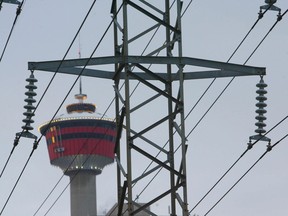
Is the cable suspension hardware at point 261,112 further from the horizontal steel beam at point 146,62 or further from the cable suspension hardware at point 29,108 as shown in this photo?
the cable suspension hardware at point 29,108

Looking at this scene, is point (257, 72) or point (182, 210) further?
point (257, 72)

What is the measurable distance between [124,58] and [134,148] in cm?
264

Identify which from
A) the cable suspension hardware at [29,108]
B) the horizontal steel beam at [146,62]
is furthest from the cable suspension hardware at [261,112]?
the cable suspension hardware at [29,108]

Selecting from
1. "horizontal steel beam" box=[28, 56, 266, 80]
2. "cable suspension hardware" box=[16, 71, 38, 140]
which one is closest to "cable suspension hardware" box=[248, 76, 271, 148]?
"horizontal steel beam" box=[28, 56, 266, 80]

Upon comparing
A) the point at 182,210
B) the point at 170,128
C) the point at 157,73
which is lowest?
the point at 182,210

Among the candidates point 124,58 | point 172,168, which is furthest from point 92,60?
point 172,168

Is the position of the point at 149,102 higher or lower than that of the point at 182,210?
higher

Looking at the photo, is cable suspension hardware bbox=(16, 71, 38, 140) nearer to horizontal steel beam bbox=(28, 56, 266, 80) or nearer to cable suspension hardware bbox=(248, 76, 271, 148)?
horizontal steel beam bbox=(28, 56, 266, 80)

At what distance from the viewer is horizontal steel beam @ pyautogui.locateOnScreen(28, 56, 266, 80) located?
34.1 m

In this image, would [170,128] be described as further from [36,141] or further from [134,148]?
[36,141]

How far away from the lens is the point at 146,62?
34.0 m

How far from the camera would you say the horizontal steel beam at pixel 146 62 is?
34.1 meters

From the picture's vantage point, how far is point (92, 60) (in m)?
34.6

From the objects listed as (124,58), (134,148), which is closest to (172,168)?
(134,148)
